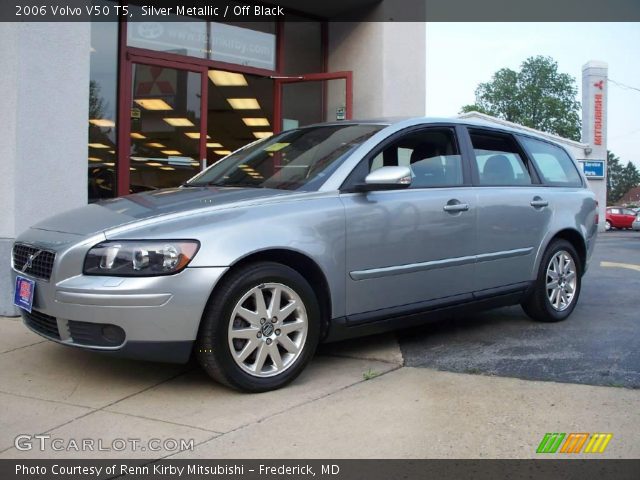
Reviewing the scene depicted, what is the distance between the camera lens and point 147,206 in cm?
393

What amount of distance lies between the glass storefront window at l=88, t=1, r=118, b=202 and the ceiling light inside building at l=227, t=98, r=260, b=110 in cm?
190

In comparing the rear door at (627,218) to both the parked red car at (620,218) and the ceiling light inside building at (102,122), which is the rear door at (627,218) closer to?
the parked red car at (620,218)

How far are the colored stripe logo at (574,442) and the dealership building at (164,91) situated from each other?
14.6 ft

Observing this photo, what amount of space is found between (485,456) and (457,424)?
36 centimetres

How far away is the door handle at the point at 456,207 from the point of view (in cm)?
464

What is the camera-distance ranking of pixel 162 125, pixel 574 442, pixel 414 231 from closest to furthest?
pixel 574 442
pixel 414 231
pixel 162 125

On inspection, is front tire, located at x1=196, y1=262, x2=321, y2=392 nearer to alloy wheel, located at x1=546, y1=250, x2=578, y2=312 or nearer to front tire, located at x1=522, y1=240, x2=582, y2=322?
front tire, located at x1=522, y1=240, x2=582, y2=322

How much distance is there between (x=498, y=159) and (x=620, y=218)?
3025 centimetres

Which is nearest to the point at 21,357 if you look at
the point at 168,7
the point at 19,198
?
the point at 19,198

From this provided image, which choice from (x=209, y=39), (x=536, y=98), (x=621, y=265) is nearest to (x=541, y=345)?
(x=621, y=265)

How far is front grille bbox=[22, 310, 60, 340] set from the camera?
12.0 feet

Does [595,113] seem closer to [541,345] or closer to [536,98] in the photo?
[541,345]

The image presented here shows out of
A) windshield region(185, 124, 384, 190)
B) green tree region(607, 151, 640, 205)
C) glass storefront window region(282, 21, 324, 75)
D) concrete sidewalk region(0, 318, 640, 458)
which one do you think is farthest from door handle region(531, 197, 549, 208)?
green tree region(607, 151, 640, 205)

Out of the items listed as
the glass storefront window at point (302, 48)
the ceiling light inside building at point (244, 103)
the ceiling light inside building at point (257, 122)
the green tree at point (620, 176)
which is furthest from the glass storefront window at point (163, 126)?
the green tree at point (620, 176)
